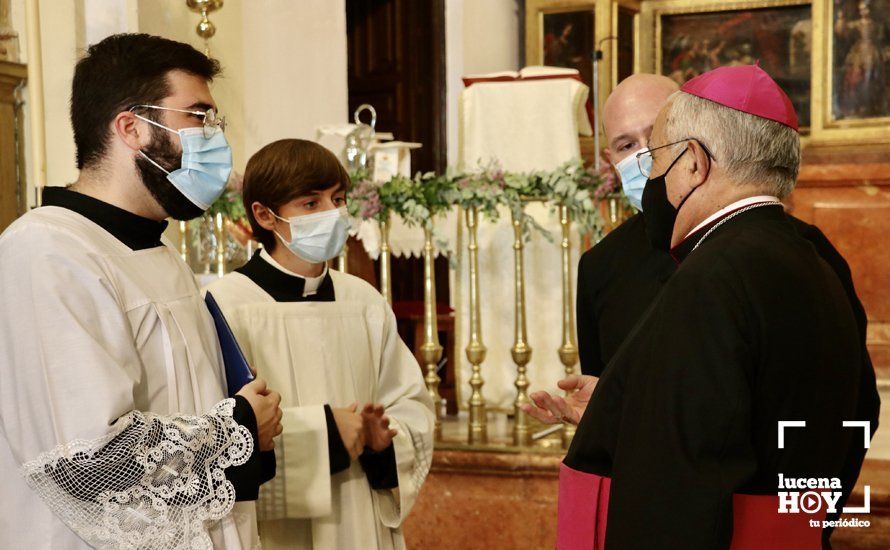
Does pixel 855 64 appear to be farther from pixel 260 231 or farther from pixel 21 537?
pixel 21 537

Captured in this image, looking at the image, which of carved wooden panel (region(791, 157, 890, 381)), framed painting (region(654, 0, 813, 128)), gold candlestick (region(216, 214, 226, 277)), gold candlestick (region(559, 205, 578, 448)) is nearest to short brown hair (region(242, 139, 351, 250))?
gold candlestick (region(559, 205, 578, 448))

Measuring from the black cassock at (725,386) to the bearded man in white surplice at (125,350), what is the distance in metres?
0.81

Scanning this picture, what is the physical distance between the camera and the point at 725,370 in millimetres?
1882

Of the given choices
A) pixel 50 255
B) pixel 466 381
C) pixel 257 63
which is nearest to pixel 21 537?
pixel 50 255

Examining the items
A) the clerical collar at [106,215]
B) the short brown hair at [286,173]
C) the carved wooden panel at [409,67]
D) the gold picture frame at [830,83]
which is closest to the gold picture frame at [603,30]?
the carved wooden panel at [409,67]

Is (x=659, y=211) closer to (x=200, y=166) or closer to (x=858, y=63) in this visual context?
(x=200, y=166)

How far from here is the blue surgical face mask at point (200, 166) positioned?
2.40 m

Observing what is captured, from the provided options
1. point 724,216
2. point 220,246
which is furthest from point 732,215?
point 220,246

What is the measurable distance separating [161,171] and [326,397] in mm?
986

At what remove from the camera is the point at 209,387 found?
2.29 metres

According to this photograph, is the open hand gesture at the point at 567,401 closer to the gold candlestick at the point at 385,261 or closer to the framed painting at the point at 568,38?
the gold candlestick at the point at 385,261

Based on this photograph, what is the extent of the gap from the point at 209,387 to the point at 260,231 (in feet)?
3.54

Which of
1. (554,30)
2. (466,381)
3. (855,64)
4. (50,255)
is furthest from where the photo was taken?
(554,30)

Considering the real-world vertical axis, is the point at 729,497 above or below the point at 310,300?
below
